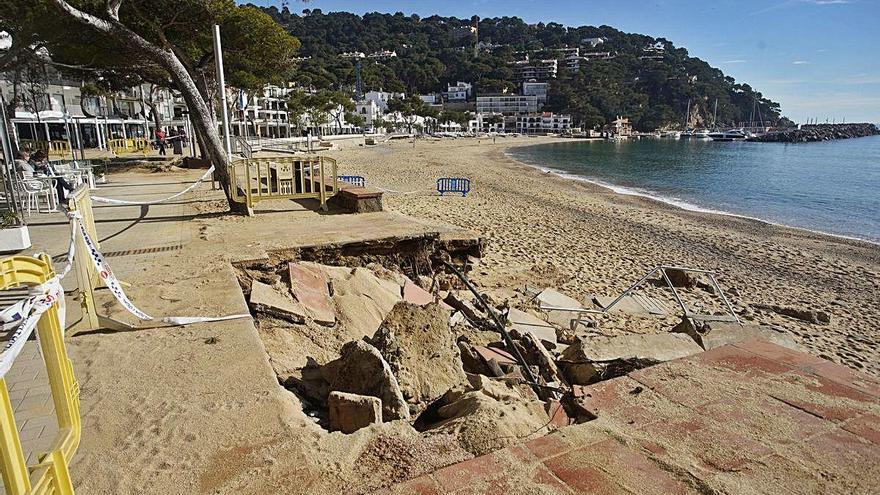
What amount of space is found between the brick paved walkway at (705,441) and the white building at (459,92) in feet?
562

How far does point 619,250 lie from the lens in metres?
13.1

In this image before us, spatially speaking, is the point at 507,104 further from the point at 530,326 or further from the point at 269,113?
the point at 530,326

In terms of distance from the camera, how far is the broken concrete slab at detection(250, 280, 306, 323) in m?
5.14

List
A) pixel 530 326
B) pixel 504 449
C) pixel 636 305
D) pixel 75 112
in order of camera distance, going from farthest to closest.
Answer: pixel 75 112 < pixel 636 305 < pixel 530 326 < pixel 504 449

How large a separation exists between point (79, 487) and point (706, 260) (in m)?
13.3

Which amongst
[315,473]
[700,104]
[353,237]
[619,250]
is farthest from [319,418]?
[700,104]

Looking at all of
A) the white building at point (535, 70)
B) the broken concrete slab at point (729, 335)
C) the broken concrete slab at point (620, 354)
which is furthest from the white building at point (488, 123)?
the broken concrete slab at point (620, 354)

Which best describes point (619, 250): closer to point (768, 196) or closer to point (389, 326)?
point (389, 326)

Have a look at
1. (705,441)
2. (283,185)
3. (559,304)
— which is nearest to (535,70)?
(283,185)

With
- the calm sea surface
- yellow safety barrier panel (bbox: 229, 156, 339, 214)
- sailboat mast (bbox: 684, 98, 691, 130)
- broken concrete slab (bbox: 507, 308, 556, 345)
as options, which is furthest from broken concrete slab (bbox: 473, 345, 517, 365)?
sailboat mast (bbox: 684, 98, 691, 130)

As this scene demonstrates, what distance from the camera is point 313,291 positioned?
5965 mm

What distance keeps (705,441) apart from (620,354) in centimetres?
164

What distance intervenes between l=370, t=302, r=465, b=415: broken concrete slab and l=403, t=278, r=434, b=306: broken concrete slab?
2123mm

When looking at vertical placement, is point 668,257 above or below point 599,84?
below
